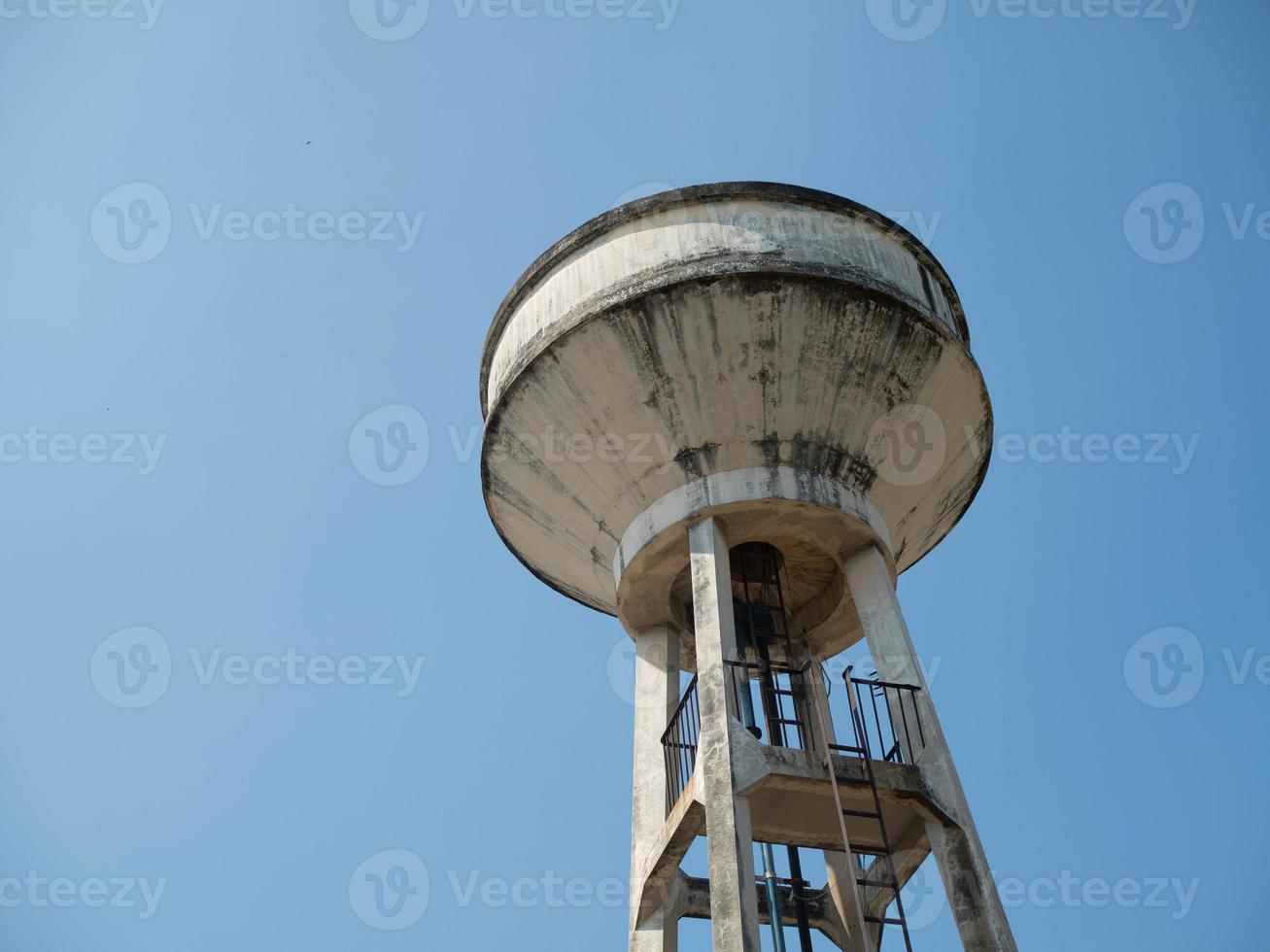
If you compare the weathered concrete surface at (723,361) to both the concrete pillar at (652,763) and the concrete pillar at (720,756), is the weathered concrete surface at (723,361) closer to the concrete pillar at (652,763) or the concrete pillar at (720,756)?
the concrete pillar at (720,756)

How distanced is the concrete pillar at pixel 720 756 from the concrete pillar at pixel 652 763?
1440mm

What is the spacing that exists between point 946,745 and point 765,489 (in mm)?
2593

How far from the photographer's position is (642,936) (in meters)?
10.2

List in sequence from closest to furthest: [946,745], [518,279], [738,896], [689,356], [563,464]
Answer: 1. [738,896]
2. [946,745]
3. [689,356]
4. [563,464]
5. [518,279]

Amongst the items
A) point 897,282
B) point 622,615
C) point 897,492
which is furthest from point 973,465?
point 622,615

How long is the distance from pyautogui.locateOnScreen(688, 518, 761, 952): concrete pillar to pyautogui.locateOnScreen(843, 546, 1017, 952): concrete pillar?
4.30 ft

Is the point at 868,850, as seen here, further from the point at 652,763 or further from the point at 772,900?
the point at 652,763

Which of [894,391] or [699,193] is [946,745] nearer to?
[894,391]

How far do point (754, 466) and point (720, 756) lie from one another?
2.73 metres

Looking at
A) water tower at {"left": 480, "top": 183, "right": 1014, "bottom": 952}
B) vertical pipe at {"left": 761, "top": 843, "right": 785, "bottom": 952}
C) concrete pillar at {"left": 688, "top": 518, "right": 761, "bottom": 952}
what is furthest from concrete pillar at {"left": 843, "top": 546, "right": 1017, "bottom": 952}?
vertical pipe at {"left": 761, "top": 843, "right": 785, "bottom": 952}

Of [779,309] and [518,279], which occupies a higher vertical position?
[518,279]

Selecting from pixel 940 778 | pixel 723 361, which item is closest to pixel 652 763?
pixel 940 778

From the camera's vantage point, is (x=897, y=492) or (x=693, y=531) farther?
(x=897, y=492)

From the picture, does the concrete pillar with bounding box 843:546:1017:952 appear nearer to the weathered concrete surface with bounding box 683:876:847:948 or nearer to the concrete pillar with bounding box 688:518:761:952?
the concrete pillar with bounding box 688:518:761:952
